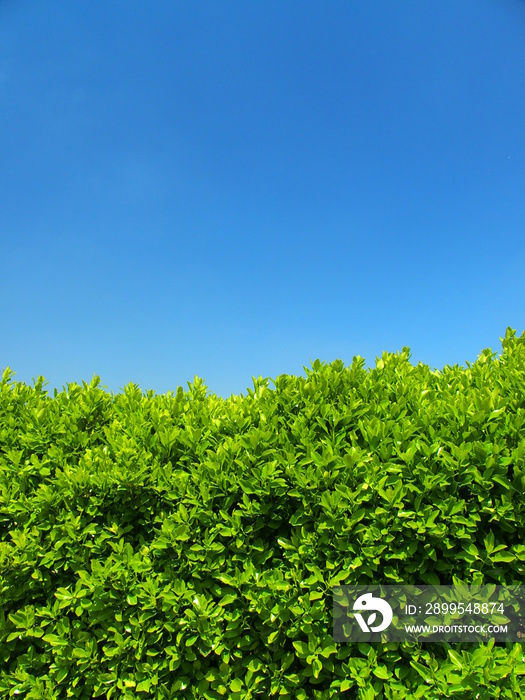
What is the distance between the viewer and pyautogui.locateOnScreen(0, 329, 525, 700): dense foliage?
385cm

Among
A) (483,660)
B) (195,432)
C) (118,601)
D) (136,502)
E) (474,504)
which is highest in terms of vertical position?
(195,432)

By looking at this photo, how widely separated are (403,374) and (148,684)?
384 cm

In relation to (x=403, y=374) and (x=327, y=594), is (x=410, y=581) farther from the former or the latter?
(x=403, y=374)

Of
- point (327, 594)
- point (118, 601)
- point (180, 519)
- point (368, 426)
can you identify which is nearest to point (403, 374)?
point (368, 426)

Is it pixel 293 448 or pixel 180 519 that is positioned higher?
pixel 293 448

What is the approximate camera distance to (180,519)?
415 cm
